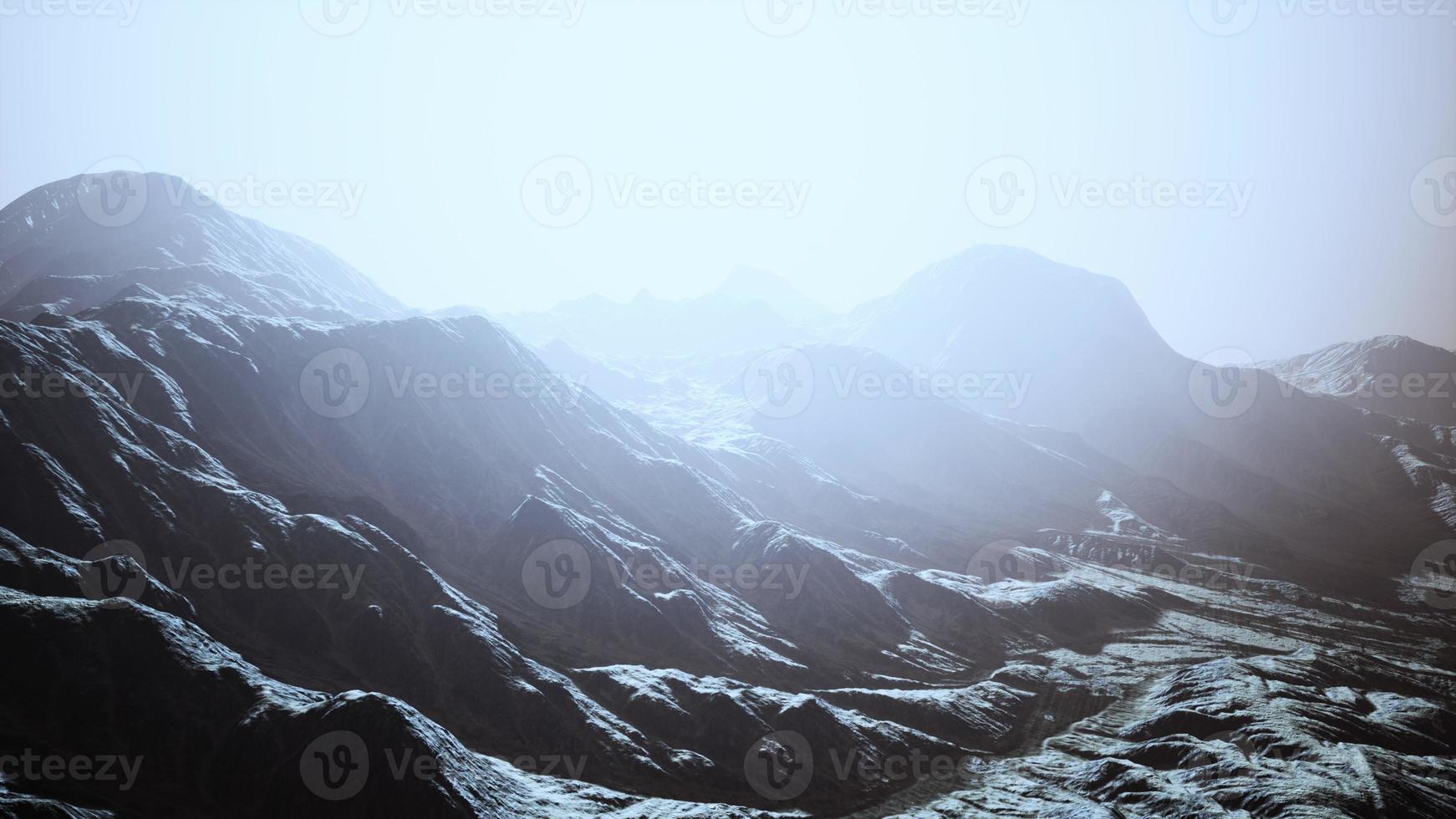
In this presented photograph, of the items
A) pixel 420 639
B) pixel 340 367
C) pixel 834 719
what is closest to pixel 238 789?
pixel 420 639

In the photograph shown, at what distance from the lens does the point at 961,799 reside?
9062cm

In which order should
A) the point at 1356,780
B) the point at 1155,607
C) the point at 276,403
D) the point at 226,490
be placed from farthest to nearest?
the point at 1155,607, the point at 276,403, the point at 226,490, the point at 1356,780

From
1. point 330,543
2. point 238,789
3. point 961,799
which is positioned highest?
point 330,543

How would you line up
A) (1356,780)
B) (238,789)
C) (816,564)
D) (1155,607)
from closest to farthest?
(238,789) → (1356,780) → (816,564) → (1155,607)

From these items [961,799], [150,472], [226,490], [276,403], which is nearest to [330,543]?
[226,490]

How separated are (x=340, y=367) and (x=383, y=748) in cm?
11219

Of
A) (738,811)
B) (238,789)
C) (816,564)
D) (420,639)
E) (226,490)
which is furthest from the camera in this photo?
(816,564)

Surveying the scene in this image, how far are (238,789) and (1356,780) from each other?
4666 inches

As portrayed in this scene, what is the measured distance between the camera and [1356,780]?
288 ft

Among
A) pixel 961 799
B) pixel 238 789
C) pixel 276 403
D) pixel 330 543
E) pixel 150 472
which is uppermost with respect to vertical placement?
pixel 276 403

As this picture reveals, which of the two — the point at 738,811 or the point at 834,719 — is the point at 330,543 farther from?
the point at 834,719

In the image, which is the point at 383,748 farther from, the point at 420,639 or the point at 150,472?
the point at 150,472

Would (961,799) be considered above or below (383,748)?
below

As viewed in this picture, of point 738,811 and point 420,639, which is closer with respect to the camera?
point 738,811
